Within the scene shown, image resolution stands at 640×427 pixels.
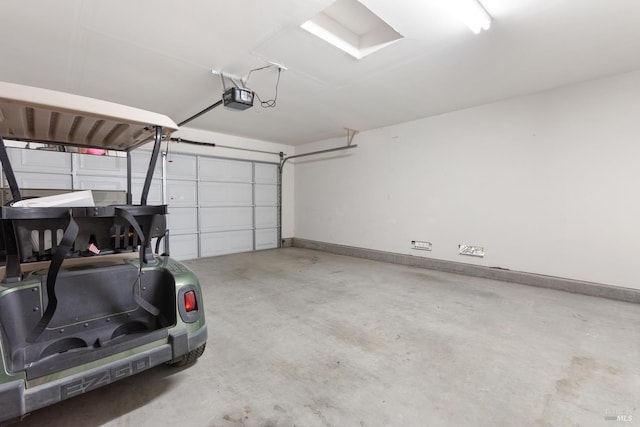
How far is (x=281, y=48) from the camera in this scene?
291cm

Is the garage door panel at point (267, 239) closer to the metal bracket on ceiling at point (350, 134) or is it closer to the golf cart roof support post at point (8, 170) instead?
the metal bracket on ceiling at point (350, 134)

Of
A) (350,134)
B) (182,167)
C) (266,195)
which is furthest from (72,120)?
(266,195)

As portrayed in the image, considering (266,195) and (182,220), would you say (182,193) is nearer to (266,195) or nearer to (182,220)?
(182,220)

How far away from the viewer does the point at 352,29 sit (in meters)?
2.95

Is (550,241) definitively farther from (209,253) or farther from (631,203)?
(209,253)

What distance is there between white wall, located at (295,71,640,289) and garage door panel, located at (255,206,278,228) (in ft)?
8.56

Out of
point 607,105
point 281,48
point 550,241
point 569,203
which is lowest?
point 550,241

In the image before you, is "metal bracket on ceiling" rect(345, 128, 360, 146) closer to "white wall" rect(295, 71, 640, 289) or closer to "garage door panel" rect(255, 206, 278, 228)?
"white wall" rect(295, 71, 640, 289)

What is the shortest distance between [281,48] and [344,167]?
162 inches

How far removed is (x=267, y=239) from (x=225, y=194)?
1720 mm

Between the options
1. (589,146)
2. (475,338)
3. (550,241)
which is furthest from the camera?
(550,241)

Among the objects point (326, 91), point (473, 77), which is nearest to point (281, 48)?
point (326, 91)

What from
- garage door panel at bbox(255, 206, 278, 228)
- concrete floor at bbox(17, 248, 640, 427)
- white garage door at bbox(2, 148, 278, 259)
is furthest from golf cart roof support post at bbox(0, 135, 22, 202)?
garage door panel at bbox(255, 206, 278, 228)

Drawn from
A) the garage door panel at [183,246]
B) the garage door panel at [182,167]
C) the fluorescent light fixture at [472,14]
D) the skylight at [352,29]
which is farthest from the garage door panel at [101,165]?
the fluorescent light fixture at [472,14]
